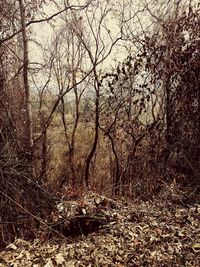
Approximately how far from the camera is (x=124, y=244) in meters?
3.66

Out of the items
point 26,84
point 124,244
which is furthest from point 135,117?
point 124,244

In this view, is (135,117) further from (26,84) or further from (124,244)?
(124,244)

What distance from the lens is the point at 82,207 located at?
13.9 ft

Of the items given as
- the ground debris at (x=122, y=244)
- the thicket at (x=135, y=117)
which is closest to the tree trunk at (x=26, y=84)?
the thicket at (x=135, y=117)

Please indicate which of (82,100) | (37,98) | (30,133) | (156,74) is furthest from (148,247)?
(37,98)

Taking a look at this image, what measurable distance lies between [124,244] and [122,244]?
2 cm

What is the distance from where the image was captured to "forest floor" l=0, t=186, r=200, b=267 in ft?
11.1

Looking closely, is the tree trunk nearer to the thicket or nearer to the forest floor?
the thicket

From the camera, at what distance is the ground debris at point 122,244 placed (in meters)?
3.38

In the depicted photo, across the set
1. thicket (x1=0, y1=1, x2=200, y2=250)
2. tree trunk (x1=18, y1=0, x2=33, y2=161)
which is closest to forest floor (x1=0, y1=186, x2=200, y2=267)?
thicket (x1=0, y1=1, x2=200, y2=250)

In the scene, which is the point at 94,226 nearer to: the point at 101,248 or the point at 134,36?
the point at 101,248

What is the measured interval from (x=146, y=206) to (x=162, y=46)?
13.7 feet

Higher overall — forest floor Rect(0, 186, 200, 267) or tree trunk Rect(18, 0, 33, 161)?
tree trunk Rect(18, 0, 33, 161)

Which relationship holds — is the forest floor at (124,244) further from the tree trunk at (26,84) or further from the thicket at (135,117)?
the tree trunk at (26,84)
